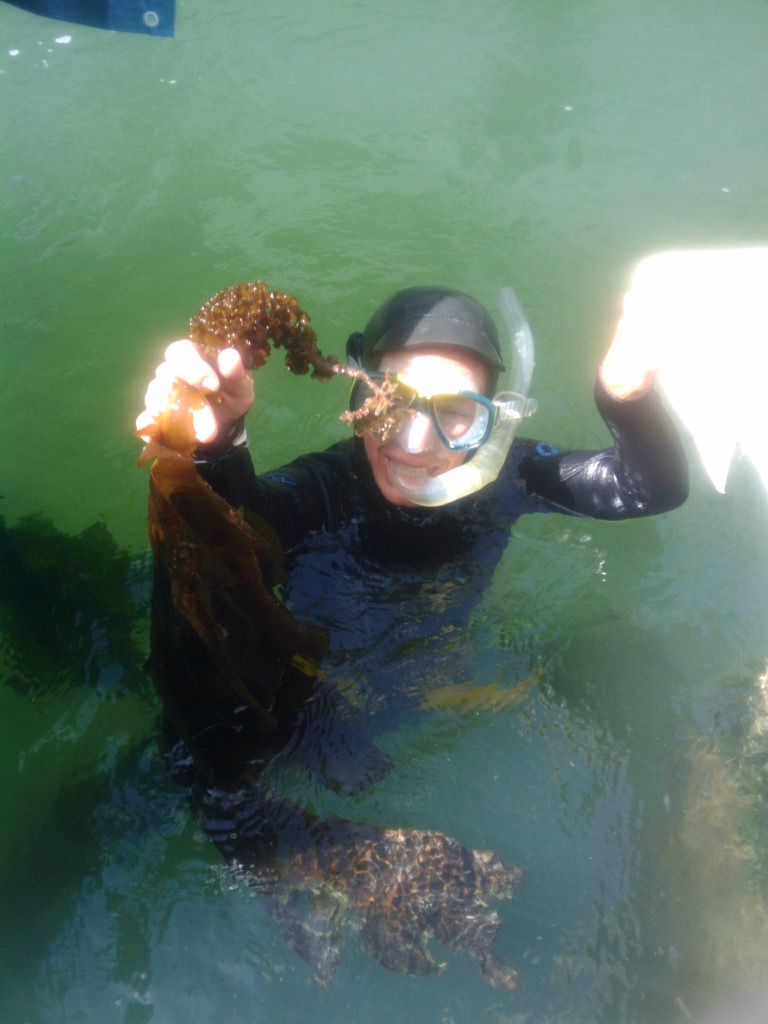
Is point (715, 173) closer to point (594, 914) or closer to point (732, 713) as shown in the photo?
point (732, 713)

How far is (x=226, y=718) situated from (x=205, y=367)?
108 centimetres

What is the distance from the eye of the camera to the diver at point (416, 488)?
2266 millimetres

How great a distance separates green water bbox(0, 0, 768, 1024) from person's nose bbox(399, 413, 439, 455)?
95cm

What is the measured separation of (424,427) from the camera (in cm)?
242

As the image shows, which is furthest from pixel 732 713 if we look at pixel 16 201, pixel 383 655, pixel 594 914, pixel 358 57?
pixel 358 57

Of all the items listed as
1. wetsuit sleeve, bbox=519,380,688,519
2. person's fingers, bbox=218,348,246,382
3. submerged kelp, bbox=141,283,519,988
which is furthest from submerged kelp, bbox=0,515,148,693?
wetsuit sleeve, bbox=519,380,688,519

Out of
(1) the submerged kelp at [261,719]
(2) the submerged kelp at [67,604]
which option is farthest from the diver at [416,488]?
(2) the submerged kelp at [67,604]

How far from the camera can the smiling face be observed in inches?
95.8

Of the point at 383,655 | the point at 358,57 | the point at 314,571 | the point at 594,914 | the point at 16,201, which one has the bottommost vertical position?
the point at 594,914

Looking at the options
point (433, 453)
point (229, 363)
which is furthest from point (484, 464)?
point (229, 363)

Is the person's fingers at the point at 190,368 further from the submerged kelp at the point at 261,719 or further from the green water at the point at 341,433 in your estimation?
the green water at the point at 341,433

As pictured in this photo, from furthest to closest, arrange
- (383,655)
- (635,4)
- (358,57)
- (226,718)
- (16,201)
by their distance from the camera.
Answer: (635,4), (358,57), (16,201), (383,655), (226,718)

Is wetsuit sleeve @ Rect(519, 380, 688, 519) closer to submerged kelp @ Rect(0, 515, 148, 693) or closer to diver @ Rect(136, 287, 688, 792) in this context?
diver @ Rect(136, 287, 688, 792)

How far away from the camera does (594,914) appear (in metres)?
2.40
